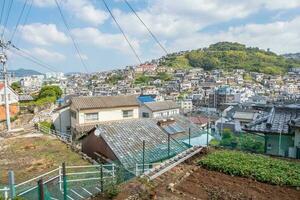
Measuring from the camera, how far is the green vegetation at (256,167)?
656 centimetres

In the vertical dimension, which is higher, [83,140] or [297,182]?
[297,182]

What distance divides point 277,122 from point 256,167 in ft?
9.47

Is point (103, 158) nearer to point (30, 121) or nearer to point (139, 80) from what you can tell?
point (30, 121)

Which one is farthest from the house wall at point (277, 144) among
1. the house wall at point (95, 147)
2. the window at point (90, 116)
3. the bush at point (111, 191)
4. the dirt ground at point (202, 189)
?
the window at point (90, 116)

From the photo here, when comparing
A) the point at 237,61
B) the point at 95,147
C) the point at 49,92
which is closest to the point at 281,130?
the point at 95,147

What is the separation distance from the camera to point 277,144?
9.31m

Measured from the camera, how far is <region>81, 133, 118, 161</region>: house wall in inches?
492

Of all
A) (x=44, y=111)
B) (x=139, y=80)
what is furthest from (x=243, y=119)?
(x=139, y=80)

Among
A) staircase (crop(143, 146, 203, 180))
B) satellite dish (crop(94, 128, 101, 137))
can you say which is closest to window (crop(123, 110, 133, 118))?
satellite dish (crop(94, 128, 101, 137))

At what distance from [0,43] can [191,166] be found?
19912 mm

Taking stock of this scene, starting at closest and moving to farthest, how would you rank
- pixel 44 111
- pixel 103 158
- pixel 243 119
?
pixel 103 158, pixel 44 111, pixel 243 119

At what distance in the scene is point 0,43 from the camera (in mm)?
21109

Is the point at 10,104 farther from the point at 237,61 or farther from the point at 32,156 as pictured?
the point at 237,61

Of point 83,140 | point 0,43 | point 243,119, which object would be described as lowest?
point 243,119
